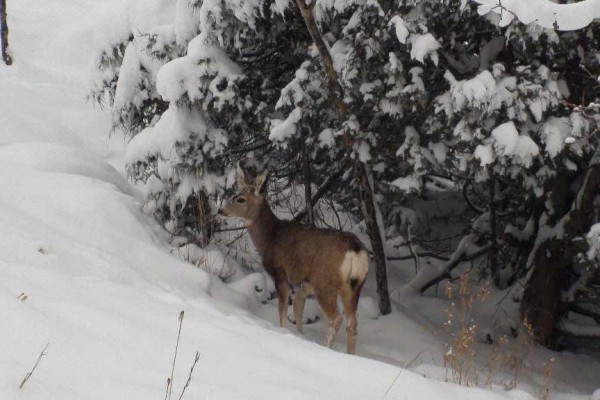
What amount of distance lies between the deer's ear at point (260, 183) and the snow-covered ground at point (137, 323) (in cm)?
118

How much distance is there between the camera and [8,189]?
669 cm

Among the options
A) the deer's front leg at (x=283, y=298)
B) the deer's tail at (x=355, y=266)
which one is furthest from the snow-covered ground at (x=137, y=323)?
→ the deer's tail at (x=355, y=266)

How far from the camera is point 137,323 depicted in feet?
14.1

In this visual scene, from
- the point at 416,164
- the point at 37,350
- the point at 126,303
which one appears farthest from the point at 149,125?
the point at 37,350

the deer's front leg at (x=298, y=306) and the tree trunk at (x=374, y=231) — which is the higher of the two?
the tree trunk at (x=374, y=231)

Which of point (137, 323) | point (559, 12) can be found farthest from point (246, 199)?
point (559, 12)

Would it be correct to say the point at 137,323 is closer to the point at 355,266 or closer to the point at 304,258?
the point at 355,266

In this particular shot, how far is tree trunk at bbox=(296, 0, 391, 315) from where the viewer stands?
6.93 metres

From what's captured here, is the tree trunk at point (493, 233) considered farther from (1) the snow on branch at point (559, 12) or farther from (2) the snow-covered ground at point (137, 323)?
(1) the snow on branch at point (559, 12)

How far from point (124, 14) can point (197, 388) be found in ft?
18.1

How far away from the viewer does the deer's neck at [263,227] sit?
26.0ft

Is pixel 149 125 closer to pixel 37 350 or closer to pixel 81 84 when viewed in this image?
pixel 37 350

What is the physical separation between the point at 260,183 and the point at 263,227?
50 cm

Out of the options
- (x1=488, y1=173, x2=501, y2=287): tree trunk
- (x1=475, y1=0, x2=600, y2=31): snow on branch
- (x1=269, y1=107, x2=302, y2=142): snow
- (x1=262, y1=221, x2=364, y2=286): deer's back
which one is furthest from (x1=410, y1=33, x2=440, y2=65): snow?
(x1=488, y1=173, x2=501, y2=287): tree trunk
